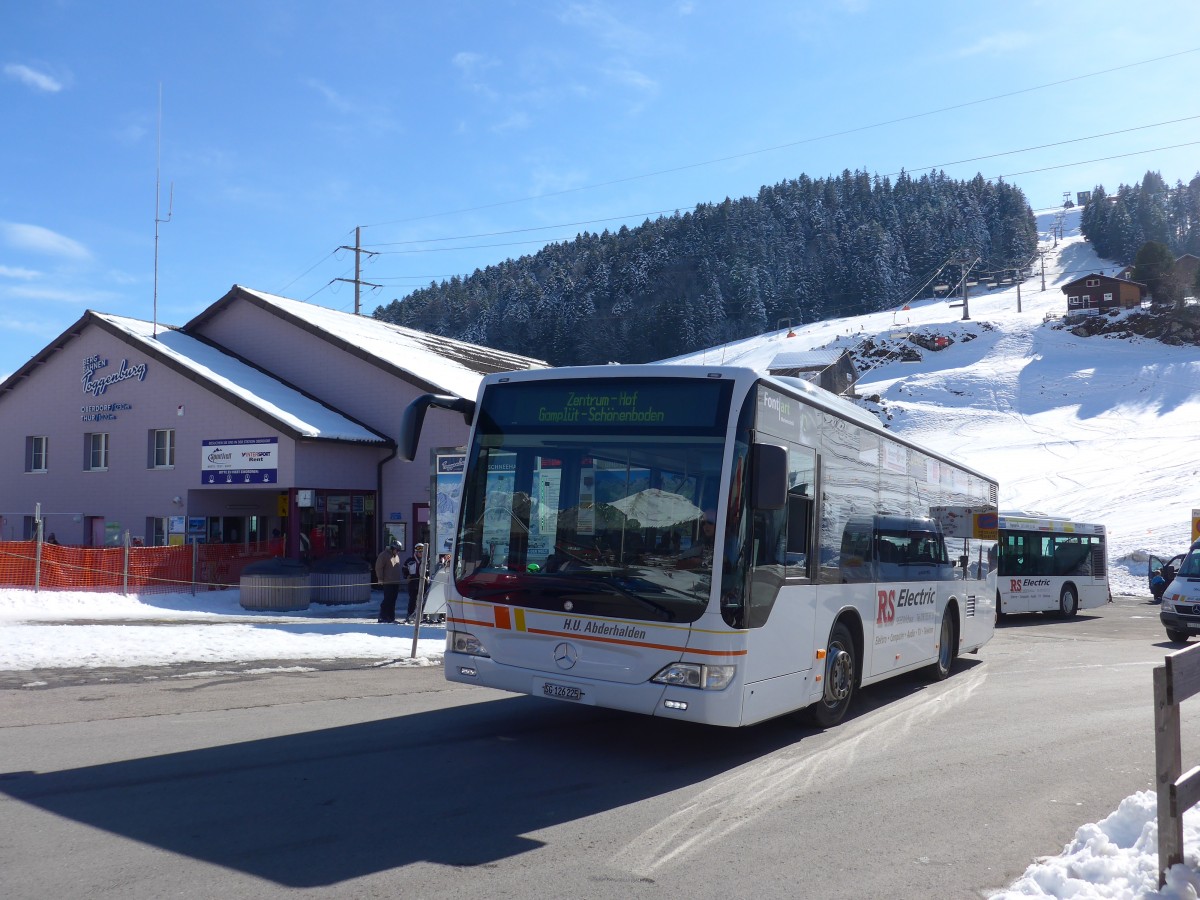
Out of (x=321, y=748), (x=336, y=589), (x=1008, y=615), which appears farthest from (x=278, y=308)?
(x=321, y=748)

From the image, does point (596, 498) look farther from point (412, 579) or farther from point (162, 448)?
point (162, 448)

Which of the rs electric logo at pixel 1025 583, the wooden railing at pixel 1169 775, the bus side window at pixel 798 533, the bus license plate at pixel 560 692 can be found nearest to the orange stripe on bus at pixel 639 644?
the bus license plate at pixel 560 692

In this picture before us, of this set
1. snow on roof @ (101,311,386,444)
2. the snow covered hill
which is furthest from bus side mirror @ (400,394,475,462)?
the snow covered hill

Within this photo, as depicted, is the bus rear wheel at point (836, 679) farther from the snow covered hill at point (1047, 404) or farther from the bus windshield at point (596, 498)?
the snow covered hill at point (1047, 404)

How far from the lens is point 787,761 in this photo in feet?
25.3

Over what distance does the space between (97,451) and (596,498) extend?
29038 millimetres

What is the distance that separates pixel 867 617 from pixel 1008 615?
20.3m

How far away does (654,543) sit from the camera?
7180mm

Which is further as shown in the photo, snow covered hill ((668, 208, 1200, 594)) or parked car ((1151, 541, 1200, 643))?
snow covered hill ((668, 208, 1200, 594))

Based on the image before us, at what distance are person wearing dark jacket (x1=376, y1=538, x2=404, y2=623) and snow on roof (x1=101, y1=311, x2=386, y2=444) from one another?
8.89m

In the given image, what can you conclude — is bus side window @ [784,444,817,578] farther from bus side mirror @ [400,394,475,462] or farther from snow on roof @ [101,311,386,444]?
snow on roof @ [101,311,386,444]

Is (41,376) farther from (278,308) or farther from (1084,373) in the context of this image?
(1084,373)

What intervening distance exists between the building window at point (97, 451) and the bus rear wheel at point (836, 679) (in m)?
28.3

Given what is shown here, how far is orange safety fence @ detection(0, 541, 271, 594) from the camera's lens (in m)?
21.0
